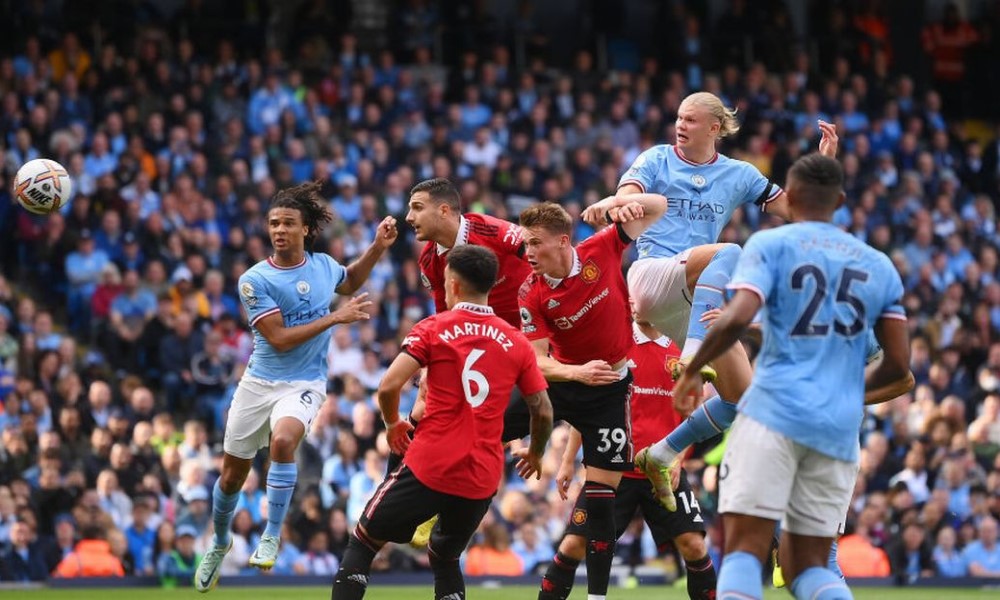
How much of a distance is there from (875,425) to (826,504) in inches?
525

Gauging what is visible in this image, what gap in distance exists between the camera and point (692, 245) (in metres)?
12.0

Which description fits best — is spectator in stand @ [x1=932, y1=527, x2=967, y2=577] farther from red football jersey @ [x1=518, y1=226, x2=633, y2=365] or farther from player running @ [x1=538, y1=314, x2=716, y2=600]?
red football jersey @ [x1=518, y1=226, x2=633, y2=365]

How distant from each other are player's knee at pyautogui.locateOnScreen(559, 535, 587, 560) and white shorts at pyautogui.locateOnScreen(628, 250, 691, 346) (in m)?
1.72

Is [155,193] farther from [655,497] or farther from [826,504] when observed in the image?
[826,504]

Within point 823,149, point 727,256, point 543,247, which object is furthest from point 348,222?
point 823,149

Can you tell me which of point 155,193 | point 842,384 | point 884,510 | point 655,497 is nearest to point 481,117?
point 155,193

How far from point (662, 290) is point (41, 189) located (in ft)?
18.4

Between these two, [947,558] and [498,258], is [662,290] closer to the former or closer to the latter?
[498,258]

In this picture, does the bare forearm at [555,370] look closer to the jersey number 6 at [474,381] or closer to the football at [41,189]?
the jersey number 6 at [474,381]

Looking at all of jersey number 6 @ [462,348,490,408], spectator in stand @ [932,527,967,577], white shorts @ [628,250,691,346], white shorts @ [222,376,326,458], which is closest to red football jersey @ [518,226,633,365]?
white shorts @ [628,250,691,346]

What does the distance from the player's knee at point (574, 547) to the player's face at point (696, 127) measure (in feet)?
9.91

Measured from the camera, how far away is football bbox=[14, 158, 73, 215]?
13.9m

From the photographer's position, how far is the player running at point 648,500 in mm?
12156

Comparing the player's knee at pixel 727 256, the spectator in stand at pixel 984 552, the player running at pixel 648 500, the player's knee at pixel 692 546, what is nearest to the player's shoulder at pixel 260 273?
the player running at pixel 648 500
